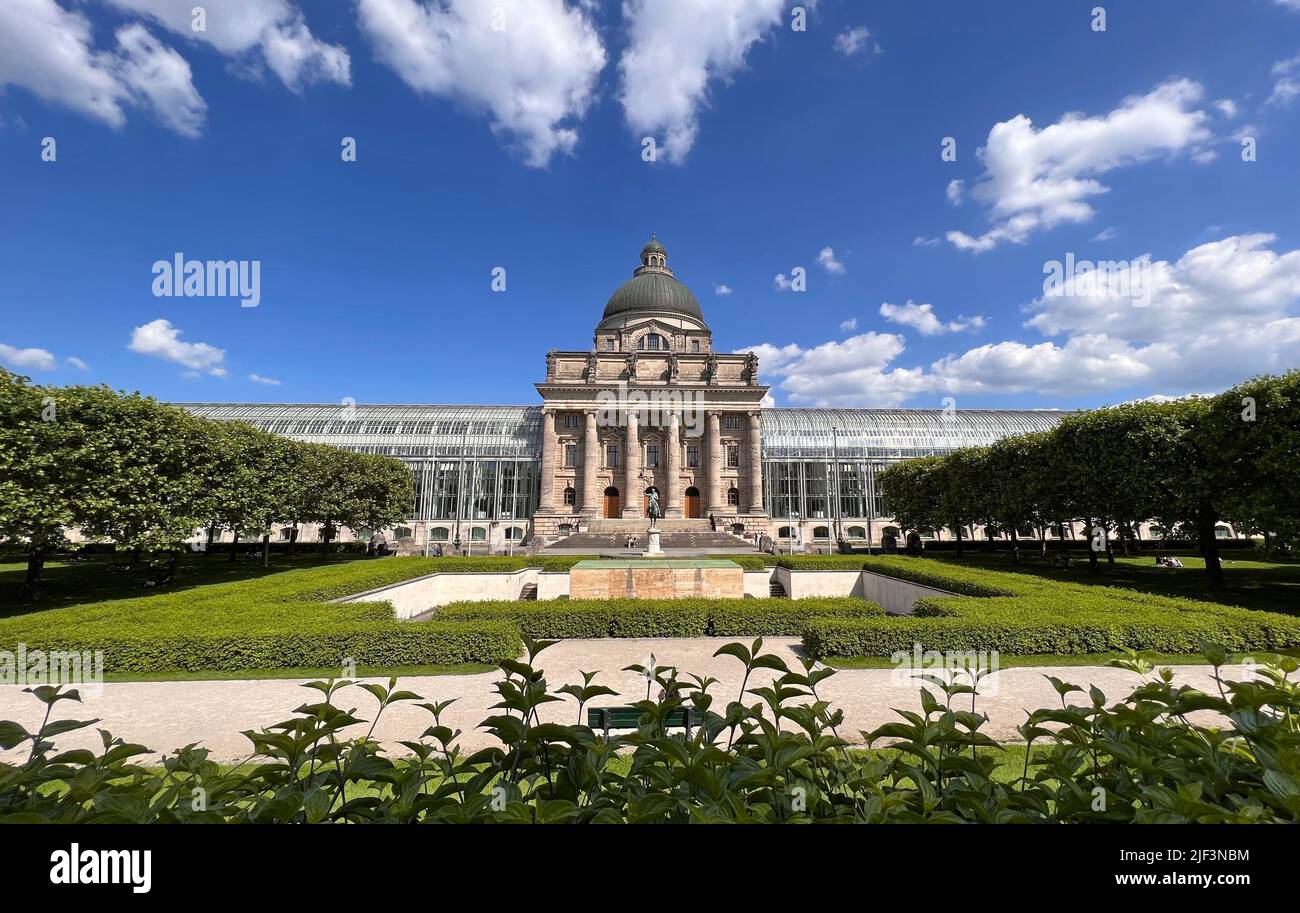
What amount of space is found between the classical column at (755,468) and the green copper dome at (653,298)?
16528 millimetres

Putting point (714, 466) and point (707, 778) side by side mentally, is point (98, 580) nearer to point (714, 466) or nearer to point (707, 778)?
point (707, 778)

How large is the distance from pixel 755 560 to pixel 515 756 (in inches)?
1108

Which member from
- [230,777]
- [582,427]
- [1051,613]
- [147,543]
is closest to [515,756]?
[230,777]

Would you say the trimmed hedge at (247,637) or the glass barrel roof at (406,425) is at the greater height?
the glass barrel roof at (406,425)

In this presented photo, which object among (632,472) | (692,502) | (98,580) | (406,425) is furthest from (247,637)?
(406,425)

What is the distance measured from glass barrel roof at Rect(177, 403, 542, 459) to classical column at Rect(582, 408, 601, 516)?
370 inches

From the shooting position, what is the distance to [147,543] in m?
20.3

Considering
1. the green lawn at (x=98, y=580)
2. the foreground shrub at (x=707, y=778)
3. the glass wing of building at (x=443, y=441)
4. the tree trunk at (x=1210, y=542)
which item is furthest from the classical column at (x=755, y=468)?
the foreground shrub at (x=707, y=778)

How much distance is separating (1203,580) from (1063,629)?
21710mm

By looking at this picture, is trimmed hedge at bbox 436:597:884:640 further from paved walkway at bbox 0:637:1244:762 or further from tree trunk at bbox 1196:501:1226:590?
tree trunk at bbox 1196:501:1226:590

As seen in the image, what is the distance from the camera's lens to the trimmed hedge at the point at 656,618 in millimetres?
15930

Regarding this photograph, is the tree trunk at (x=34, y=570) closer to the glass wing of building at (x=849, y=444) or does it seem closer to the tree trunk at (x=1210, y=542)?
the tree trunk at (x=1210, y=542)

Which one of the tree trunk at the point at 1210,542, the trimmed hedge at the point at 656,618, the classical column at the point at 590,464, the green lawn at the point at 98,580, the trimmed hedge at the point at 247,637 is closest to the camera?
the trimmed hedge at the point at 247,637
